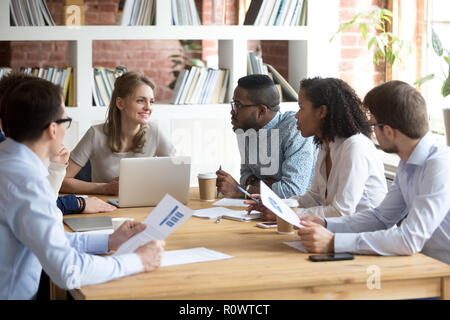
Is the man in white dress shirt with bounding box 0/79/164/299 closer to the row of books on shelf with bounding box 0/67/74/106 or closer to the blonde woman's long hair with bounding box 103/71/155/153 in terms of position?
the blonde woman's long hair with bounding box 103/71/155/153

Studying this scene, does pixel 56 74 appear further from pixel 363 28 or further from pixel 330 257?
pixel 330 257

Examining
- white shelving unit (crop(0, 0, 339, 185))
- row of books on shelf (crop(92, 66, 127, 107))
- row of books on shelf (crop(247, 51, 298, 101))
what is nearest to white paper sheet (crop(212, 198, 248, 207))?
white shelving unit (crop(0, 0, 339, 185))

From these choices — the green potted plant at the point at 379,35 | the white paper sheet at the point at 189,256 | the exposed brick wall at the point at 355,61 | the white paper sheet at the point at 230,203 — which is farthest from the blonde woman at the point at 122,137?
the exposed brick wall at the point at 355,61

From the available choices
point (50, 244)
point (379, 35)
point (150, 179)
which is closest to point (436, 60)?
→ point (379, 35)

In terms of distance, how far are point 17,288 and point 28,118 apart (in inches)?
18.9

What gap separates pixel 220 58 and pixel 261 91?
1.31 m

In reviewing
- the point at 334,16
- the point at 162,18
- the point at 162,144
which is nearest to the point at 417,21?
the point at 334,16

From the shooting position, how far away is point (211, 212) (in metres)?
2.64

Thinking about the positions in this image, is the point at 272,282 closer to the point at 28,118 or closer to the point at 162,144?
the point at 28,118

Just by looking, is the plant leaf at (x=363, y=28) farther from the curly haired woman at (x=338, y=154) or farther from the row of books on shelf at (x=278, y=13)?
the curly haired woman at (x=338, y=154)

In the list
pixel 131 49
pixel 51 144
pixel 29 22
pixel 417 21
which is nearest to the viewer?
pixel 51 144

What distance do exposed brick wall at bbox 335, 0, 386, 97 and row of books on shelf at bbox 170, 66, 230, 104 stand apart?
87 centimetres

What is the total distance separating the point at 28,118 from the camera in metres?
1.76
